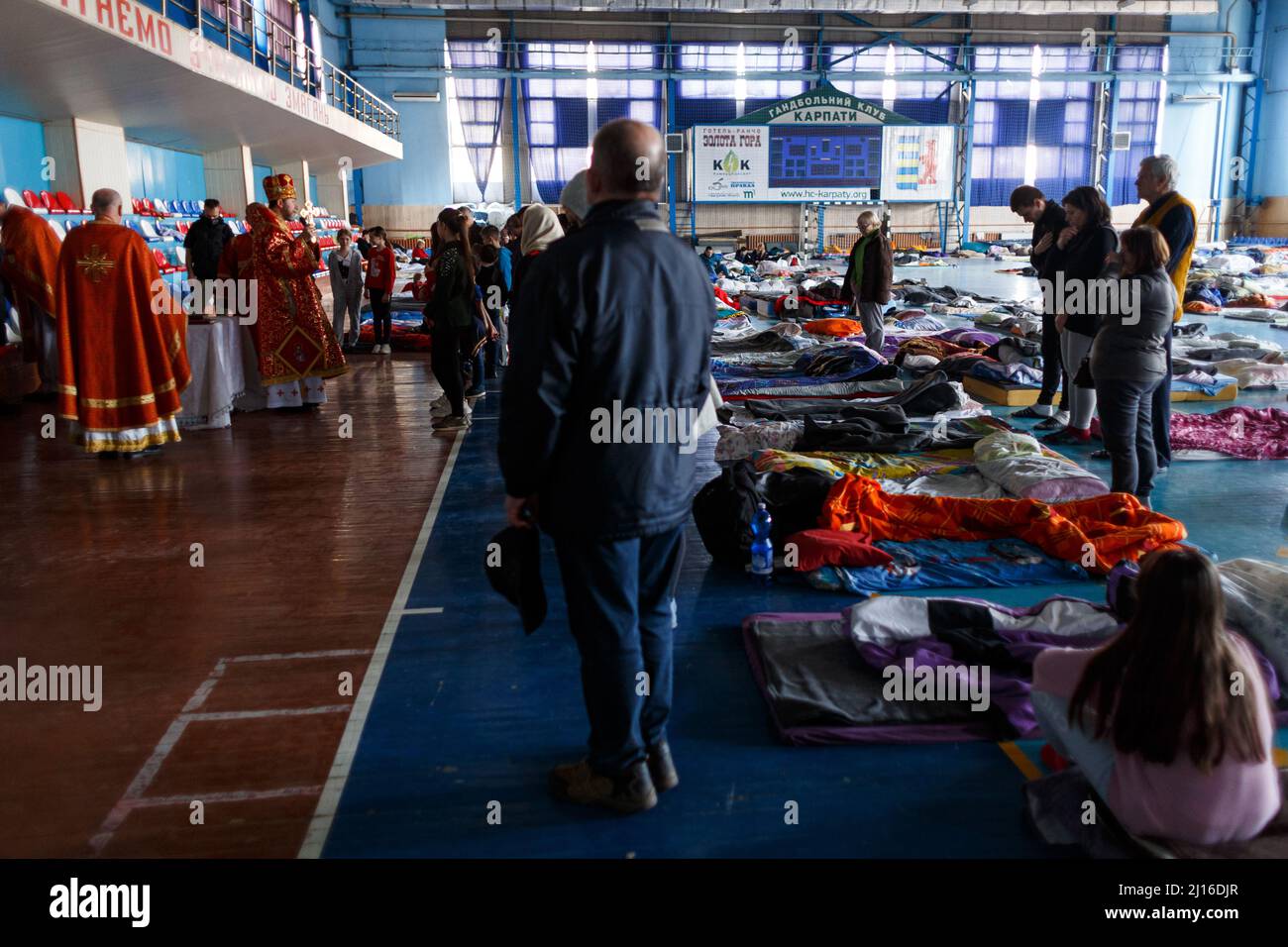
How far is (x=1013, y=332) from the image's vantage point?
1101 centimetres

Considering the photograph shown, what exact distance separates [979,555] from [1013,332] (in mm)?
7199

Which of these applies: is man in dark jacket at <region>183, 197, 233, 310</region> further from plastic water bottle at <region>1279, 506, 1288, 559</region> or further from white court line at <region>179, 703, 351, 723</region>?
plastic water bottle at <region>1279, 506, 1288, 559</region>

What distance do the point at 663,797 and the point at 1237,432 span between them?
603cm

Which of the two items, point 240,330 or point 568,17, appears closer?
A: point 240,330

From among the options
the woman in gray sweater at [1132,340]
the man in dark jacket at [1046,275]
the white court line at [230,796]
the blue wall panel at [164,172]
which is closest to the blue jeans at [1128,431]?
the woman in gray sweater at [1132,340]

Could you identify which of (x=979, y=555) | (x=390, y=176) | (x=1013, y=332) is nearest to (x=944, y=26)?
(x=390, y=176)

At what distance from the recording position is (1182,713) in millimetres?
2092

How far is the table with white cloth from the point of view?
7.41 m

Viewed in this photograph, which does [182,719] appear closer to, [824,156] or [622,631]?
[622,631]

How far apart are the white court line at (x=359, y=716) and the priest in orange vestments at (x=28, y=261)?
185 inches

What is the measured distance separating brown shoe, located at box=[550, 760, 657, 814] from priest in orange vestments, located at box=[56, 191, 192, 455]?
206 inches

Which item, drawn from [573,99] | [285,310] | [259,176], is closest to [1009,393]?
[285,310]
